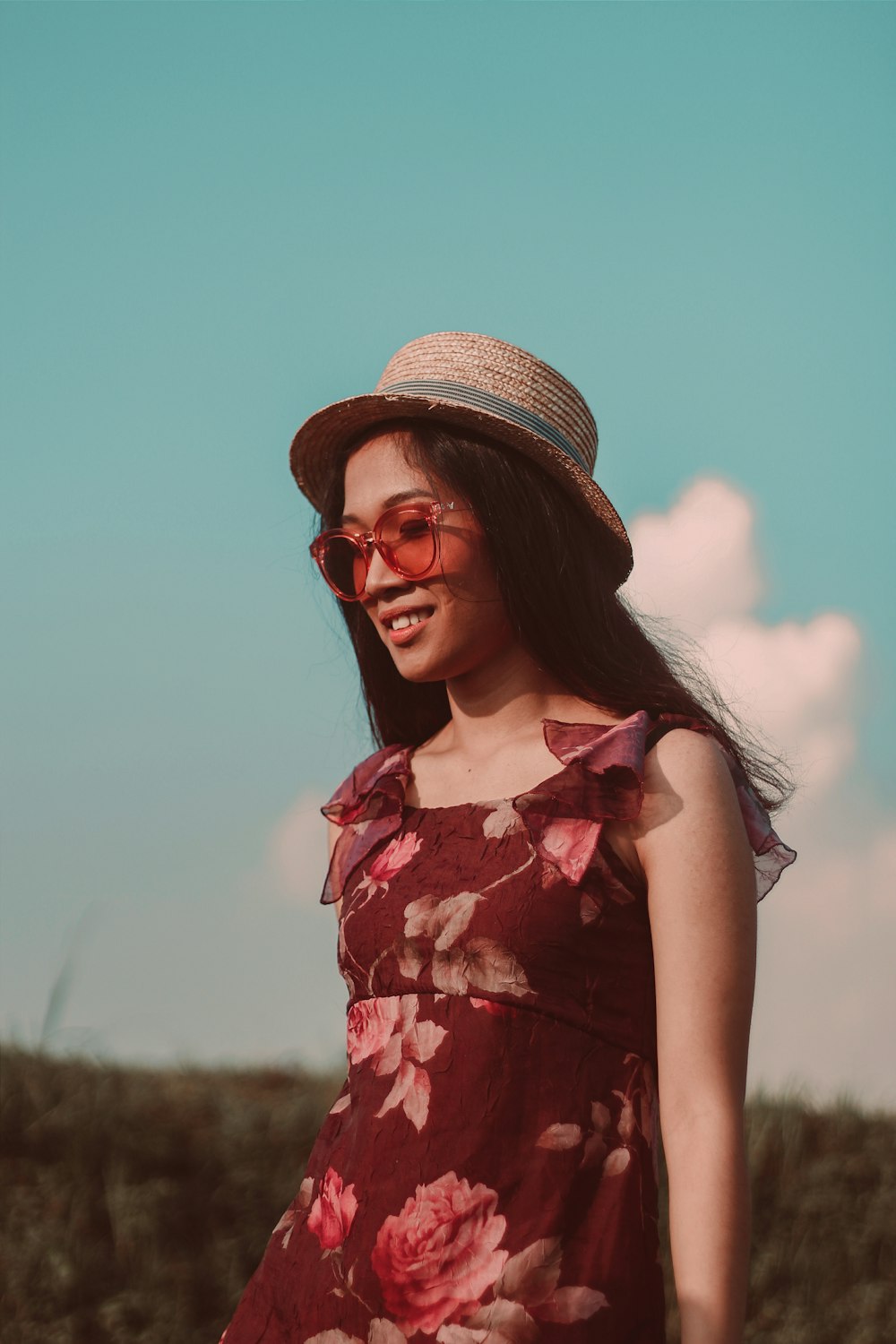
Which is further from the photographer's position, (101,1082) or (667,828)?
(101,1082)

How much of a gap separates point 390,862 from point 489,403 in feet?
3.07

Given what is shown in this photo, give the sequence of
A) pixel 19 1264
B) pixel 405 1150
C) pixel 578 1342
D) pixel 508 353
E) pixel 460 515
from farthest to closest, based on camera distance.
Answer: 1. pixel 19 1264
2. pixel 508 353
3. pixel 460 515
4. pixel 405 1150
5. pixel 578 1342

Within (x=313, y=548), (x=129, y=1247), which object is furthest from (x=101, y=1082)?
(x=313, y=548)

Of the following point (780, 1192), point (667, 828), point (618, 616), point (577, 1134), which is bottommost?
point (780, 1192)

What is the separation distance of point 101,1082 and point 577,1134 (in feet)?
8.57

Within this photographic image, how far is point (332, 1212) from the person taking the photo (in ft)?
7.70

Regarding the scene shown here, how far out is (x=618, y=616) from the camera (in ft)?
9.32

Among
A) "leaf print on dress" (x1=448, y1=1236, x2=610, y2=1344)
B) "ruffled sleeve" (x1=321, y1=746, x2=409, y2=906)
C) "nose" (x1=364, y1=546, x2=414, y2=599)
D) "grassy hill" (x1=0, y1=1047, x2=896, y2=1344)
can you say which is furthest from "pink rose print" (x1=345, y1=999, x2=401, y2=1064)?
"grassy hill" (x1=0, y1=1047, x2=896, y2=1344)

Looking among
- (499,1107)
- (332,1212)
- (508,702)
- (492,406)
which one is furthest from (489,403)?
(332,1212)

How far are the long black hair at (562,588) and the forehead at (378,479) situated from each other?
20 mm

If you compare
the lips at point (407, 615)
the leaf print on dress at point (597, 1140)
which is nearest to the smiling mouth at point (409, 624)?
the lips at point (407, 615)

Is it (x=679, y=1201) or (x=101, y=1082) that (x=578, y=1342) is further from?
(x=101, y=1082)

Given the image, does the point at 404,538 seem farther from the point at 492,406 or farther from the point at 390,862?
the point at 390,862

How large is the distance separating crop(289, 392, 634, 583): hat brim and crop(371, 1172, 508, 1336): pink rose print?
135 centimetres
